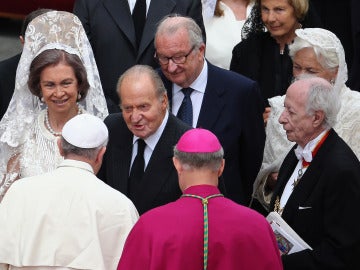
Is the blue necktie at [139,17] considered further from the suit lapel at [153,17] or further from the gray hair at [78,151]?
the gray hair at [78,151]

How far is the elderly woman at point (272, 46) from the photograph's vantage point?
706cm

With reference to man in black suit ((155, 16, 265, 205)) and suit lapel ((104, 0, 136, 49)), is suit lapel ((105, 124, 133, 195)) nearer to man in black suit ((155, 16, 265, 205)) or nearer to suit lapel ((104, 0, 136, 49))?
man in black suit ((155, 16, 265, 205))

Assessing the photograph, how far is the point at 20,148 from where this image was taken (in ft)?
20.3

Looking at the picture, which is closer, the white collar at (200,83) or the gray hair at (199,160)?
the gray hair at (199,160)

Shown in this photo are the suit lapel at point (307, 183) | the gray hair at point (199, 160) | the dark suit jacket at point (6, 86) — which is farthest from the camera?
the dark suit jacket at point (6, 86)

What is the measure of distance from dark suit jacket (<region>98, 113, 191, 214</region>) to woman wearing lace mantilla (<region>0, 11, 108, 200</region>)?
1.39 ft

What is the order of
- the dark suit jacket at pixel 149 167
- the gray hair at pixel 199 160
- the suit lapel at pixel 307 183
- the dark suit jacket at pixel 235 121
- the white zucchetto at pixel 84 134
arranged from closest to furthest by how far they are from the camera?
the gray hair at pixel 199 160 → the white zucchetto at pixel 84 134 → the suit lapel at pixel 307 183 → the dark suit jacket at pixel 149 167 → the dark suit jacket at pixel 235 121

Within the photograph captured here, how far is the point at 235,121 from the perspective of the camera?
6324mm

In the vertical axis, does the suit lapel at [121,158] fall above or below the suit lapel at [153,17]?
below

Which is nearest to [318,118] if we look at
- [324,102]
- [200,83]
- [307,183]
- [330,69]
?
[324,102]

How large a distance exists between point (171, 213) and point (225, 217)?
0.81 ft

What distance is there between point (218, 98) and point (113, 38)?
3.56 ft

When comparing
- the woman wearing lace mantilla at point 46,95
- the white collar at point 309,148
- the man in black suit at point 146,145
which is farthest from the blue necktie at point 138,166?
the white collar at point 309,148

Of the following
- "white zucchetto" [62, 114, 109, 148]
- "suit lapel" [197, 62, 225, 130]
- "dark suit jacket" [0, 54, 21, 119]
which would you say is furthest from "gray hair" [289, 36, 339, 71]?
"dark suit jacket" [0, 54, 21, 119]
